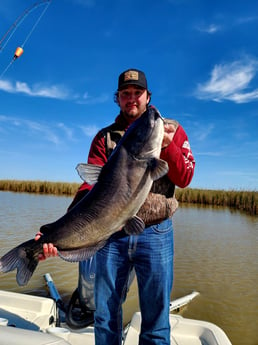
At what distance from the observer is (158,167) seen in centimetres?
241

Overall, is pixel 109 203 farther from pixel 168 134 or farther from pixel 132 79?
pixel 132 79

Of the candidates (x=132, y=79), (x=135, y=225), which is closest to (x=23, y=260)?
(x=135, y=225)

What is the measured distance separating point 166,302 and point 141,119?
1653 millimetres

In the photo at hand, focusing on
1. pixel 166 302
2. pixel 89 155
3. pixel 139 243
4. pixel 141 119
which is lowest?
pixel 166 302

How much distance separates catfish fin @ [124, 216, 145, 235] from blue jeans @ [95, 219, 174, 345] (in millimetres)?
314

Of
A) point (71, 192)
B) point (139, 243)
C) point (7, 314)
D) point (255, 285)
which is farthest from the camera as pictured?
point (71, 192)

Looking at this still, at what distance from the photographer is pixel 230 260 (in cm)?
1020

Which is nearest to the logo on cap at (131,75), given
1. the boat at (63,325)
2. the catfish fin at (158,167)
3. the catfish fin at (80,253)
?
the catfish fin at (158,167)

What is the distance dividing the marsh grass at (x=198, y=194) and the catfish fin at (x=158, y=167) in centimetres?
2111

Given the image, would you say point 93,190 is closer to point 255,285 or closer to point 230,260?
point 255,285

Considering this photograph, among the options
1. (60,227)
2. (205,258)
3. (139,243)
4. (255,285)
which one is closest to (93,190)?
(60,227)

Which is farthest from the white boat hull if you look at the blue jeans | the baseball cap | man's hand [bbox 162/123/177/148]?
the baseball cap

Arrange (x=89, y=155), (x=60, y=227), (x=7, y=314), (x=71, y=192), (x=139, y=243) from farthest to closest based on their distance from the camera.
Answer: (x=71, y=192)
(x=7, y=314)
(x=89, y=155)
(x=139, y=243)
(x=60, y=227)

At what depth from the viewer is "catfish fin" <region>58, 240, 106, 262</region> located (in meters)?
2.57
